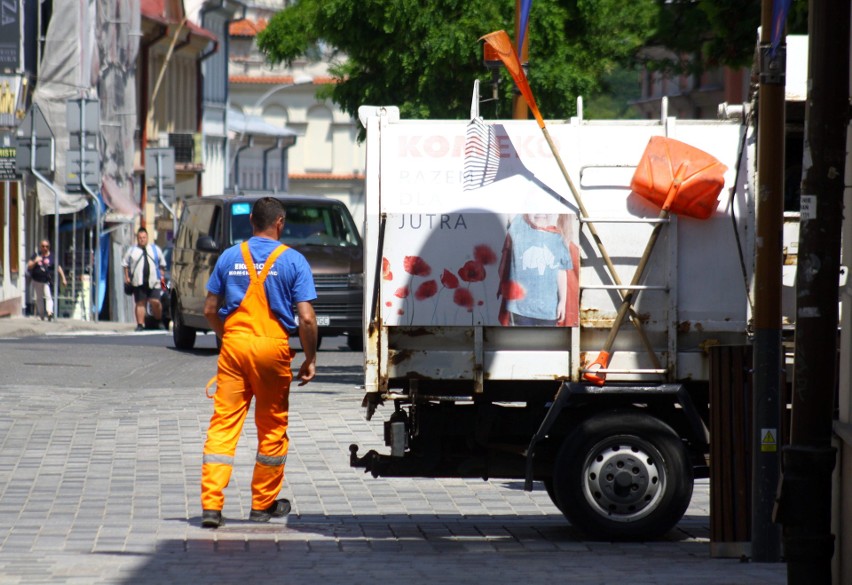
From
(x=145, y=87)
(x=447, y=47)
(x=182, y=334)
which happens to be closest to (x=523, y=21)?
(x=182, y=334)

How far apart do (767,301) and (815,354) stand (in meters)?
1.48

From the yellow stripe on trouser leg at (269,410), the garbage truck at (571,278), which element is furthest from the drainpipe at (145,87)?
the garbage truck at (571,278)

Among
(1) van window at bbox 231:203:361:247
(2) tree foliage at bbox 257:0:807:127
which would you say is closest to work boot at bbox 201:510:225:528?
(1) van window at bbox 231:203:361:247

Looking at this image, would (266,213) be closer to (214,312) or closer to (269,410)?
(214,312)

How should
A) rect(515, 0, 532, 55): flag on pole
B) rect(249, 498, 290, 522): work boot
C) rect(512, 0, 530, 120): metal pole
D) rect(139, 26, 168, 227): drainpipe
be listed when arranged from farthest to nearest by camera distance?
rect(139, 26, 168, 227): drainpipe < rect(515, 0, 532, 55): flag on pole < rect(512, 0, 530, 120): metal pole < rect(249, 498, 290, 522): work boot

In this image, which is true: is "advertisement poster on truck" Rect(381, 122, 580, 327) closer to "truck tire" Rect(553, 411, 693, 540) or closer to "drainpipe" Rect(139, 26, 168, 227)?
"truck tire" Rect(553, 411, 693, 540)

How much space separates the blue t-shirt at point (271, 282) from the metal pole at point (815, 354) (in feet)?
10.9

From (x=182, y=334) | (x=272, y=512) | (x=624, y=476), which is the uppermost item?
(x=624, y=476)

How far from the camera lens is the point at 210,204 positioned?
23734 mm

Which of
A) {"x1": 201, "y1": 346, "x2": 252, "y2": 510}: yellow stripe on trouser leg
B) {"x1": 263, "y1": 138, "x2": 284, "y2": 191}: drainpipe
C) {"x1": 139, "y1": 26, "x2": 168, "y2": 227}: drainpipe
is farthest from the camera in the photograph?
{"x1": 263, "y1": 138, "x2": 284, "y2": 191}: drainpipe

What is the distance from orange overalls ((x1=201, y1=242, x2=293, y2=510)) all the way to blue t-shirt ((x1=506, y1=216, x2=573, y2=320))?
4.17 feet

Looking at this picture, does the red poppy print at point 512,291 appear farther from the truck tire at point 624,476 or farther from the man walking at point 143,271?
the man walking at point 143,271

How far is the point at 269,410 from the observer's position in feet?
A: 30.9

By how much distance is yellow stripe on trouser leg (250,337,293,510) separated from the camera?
933cm
